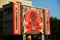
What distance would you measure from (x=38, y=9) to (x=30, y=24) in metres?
6.00

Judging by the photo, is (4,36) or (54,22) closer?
(4,36)

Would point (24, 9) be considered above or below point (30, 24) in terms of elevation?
above

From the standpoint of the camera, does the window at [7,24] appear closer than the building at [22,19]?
No

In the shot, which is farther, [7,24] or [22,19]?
[7,24]

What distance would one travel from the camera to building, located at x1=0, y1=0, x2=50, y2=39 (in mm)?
60531

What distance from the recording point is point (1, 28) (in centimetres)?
6656

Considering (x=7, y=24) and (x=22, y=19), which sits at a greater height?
(x=22, y=19)

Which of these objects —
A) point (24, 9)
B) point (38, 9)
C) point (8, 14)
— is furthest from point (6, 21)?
point (38, 9)

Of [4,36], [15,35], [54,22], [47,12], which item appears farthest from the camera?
[54,22]

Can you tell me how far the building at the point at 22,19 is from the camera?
6053 cm

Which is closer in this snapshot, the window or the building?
the building

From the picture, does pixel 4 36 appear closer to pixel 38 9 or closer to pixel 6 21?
pixel 6 21

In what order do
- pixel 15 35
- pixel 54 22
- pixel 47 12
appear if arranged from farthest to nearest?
pixel 54 22
pixel 47 12
pixel 15 35

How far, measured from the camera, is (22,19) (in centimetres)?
6219
